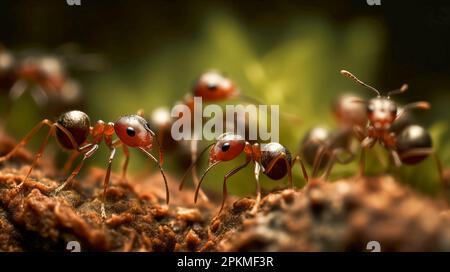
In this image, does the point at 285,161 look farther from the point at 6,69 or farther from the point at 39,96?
the point at 6,69

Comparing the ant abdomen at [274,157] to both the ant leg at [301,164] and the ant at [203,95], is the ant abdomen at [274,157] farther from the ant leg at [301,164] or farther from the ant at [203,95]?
the ant at [203,95]

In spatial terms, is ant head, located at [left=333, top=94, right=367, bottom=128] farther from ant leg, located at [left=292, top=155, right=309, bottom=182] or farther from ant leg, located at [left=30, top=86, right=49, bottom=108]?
ant leg, located at [left=30, top=86, right=49, bottom=108]

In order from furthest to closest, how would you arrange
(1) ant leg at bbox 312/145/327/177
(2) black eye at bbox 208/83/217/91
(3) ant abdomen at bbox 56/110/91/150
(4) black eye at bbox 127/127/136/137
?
(2) black eye at bbox 208/83/217/91 < (1) ant leg at bbox 312/145/327/177 < (3) ant abdomen at bbox 56/110/91/150 < (4) black eye at bbox 127/127/136/137

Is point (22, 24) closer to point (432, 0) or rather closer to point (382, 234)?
point (432, 0)

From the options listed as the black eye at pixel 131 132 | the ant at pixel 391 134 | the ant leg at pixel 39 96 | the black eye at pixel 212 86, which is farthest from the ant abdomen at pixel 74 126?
the ant leg at pixel 39 96

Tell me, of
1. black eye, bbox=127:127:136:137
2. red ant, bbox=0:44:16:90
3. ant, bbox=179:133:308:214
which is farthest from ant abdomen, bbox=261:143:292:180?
red ant, bbox=0:44:16:90
